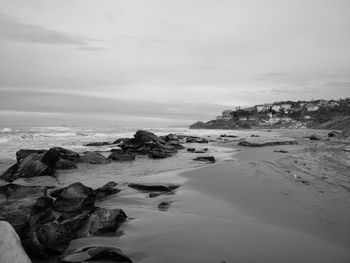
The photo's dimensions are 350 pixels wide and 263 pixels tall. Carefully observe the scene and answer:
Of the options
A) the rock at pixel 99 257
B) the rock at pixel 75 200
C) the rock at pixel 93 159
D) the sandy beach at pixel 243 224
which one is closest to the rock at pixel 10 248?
the rock at pixel 99 257

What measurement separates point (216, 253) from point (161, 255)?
2.18 ft

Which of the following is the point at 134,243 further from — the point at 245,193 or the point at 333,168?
the point at 333,168

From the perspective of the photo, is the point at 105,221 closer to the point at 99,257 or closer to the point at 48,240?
the point at 48,240

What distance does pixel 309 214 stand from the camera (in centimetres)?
500

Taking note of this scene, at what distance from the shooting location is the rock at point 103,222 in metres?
4.25

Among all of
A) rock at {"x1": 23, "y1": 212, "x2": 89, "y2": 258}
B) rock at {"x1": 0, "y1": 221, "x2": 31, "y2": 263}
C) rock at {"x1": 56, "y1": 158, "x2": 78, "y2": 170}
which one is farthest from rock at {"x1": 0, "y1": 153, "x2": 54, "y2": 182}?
rock at {"x1": 0, "y1": 221, "x2": 31, "y2": 263}

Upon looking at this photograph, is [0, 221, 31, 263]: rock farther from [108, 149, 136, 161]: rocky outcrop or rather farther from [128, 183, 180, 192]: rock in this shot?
[108, 149, 136, 161]: rocky outcrop

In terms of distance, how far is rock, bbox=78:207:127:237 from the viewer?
4.25 m

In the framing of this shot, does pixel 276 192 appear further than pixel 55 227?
Yes

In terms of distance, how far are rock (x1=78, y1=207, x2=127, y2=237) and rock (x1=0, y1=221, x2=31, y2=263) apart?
107 cm

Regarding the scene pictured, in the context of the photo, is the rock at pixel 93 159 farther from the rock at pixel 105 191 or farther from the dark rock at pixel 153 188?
the rock at pixel 105 191

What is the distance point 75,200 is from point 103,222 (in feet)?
4.51

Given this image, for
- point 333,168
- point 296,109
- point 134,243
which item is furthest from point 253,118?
point 134,243

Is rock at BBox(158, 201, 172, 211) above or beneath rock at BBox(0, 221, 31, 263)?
beneath
